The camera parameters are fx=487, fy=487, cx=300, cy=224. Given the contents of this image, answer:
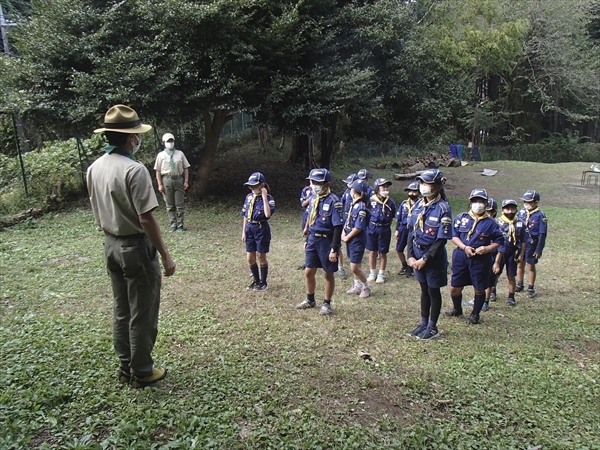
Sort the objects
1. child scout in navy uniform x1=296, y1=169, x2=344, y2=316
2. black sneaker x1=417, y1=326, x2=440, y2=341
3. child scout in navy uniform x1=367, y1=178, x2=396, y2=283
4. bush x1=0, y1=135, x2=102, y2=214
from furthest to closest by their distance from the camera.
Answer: bush x1=0, y1=135, x2=102, y2=214 < child scout in navy uniform x1=367, y1=178, x2=396, y2=283 < child scout in navy uniform x1=296, y1=169, x2=344, y2=316 < black sneaker x1=417, y1=326, x2=440, y2=341

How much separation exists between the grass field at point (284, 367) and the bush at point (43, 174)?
134 inches

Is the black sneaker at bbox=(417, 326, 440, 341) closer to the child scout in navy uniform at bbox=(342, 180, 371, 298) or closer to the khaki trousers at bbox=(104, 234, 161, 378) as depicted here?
the child scout in navy uniform at bbox=(342, 180, 371, 298)

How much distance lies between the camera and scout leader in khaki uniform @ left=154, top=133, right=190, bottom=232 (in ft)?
33.2

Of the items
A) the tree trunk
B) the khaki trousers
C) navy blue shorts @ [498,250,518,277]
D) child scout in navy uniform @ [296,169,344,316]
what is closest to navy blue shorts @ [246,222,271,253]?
child scout in navy uniform @ [296,169,344,316]

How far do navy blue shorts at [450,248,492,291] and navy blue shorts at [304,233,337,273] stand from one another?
1.53 meters

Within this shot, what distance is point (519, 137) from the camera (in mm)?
35438

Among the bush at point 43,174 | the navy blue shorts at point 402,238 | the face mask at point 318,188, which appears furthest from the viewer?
the bush at point 43,174

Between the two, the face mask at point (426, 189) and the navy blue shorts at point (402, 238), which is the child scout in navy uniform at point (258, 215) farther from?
the navy blue shorts at point (402, 238)

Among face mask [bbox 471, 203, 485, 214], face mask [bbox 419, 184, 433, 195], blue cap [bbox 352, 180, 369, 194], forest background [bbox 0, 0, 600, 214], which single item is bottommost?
face mask [bbox 471, 203, 485, 214]

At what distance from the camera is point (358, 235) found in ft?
22.7

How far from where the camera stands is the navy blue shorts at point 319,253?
19.0 ft

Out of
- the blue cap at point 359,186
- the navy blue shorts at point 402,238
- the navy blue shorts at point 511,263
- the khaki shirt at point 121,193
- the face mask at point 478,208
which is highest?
the khaki shirt at point 121,193

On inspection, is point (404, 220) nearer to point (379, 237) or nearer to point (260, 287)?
point (379, 237)

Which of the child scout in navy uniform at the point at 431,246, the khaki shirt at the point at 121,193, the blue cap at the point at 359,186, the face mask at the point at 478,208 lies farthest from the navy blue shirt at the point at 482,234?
the khaki shirt at the point at 121,193
